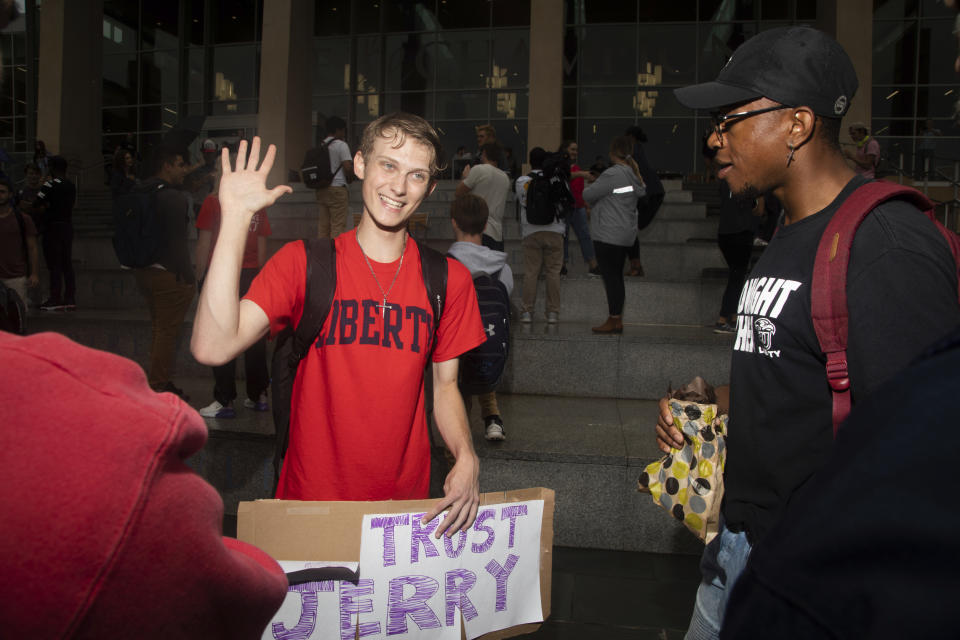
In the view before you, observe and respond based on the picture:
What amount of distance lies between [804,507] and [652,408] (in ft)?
18.1

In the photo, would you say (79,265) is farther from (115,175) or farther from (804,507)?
(804,507)

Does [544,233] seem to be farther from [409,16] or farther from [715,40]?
[409,16]

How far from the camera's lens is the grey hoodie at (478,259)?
15.5 feet

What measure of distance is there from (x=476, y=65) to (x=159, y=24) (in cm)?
1157

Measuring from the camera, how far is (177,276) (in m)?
5.57

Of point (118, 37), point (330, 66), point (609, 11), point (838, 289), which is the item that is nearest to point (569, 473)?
point (838, 289)

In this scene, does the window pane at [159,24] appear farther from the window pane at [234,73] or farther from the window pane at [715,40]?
the window pane at [715,40]

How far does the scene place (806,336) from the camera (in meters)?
1.55

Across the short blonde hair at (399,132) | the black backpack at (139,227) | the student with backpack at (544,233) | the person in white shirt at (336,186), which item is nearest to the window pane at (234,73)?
the person in white shirt at (336,186)

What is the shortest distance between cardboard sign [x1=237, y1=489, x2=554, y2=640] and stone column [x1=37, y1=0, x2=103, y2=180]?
21625mm

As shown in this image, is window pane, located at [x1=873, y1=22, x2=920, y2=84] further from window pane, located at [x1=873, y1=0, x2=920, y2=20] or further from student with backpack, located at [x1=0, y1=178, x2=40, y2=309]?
student with backpack, located at [x1=0, y1=178, x2=40, y2=309]

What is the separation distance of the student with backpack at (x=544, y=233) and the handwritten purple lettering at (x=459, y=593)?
5.83m

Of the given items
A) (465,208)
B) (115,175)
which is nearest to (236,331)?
(465,208)

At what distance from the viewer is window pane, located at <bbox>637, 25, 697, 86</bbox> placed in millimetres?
20891
